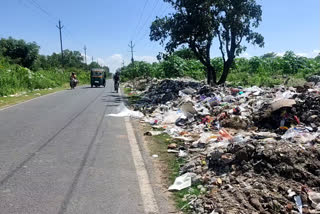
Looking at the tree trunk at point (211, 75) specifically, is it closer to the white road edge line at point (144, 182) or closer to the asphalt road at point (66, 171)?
the asphalt road at point (66, 171)

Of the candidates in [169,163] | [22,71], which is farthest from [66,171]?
[22,71]

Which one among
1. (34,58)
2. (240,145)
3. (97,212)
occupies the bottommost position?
(97,212)

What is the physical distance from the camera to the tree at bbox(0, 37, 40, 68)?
141ft

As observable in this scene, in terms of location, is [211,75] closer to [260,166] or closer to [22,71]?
[22,71]

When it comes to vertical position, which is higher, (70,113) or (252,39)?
(252,39)

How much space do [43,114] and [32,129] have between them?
3.05m

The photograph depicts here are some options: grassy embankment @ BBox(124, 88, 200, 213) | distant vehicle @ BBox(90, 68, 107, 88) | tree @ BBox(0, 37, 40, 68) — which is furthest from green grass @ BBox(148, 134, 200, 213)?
tree @ BBox(0, 37, 40, 68)

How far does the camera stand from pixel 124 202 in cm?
375

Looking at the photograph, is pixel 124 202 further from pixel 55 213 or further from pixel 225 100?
pixel 225 100

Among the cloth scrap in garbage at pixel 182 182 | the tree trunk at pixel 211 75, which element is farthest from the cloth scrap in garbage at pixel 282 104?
the tree trunk at pixel 211 75

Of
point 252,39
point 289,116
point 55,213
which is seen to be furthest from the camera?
point 252,39

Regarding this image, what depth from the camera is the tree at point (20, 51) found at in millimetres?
42938

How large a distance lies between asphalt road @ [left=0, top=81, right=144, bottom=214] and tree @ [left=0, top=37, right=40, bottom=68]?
39.3m

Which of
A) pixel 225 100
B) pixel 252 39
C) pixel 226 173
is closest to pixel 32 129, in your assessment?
pixel 226 173
